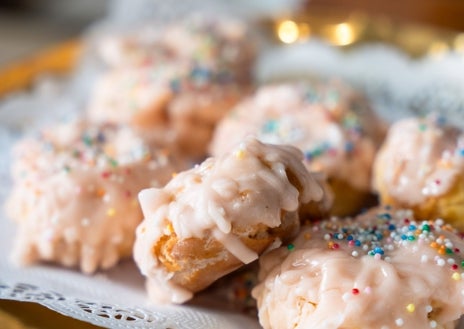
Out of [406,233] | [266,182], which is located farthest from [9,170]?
[406,233]

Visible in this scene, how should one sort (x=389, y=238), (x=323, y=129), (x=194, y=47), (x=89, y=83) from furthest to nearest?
(x=89, y=83) → (x=194, y=47) → (x=323, y=129) → (x=389, y=238)

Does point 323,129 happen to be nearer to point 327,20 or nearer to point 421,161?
point 421,161

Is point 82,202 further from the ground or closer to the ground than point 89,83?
closer to the ground

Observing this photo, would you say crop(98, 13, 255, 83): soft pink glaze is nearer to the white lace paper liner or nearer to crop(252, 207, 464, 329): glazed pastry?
the white lace paper liner

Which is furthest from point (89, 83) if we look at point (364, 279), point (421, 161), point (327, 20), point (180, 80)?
point (364, 279)

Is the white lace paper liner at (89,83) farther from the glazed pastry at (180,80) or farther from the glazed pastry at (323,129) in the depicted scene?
the glazed pastry at (323,129)

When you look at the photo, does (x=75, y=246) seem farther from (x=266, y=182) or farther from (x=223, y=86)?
(x=223, y=86)

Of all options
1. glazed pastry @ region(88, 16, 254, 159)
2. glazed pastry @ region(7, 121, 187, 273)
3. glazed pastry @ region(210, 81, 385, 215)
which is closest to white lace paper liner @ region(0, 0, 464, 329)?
glazed pastry @ region(7, 121, 187, 273)

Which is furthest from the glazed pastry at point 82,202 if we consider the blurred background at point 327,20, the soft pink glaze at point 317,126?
the blurred background at point 327,20
